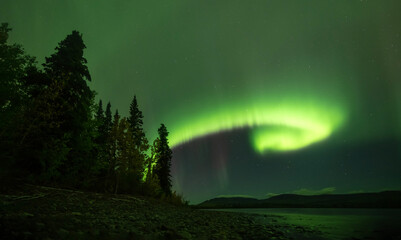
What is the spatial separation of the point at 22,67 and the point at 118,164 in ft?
36.3

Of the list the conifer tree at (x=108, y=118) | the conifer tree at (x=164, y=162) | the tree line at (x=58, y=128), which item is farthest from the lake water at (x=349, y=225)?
the conifer tree at (x=108, y=118)

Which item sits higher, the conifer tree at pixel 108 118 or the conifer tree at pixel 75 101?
the conifer tree at pixel 108 118

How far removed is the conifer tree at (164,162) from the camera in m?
37.2

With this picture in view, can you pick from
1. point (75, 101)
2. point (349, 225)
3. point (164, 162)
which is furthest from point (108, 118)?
point (349, 225)

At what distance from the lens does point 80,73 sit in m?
18.5

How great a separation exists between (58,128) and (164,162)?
981 inches

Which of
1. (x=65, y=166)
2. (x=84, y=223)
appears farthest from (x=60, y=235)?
(x=65, y=166)

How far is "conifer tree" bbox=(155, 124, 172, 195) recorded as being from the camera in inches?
1467

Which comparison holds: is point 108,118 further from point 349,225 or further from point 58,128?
point 349,225

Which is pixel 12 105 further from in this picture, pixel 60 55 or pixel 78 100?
pixel 60 55

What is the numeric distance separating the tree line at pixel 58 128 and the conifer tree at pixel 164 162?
37.8 feet

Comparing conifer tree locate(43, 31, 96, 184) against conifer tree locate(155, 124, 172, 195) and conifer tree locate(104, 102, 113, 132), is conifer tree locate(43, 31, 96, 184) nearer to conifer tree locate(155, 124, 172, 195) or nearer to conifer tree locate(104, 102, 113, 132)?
conifer tree locate(155, 124, 172, 195)

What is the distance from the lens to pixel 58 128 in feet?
49.8

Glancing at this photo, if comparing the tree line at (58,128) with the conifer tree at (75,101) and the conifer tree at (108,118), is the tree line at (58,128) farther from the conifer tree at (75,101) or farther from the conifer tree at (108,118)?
the conifer tree at (108,118)
